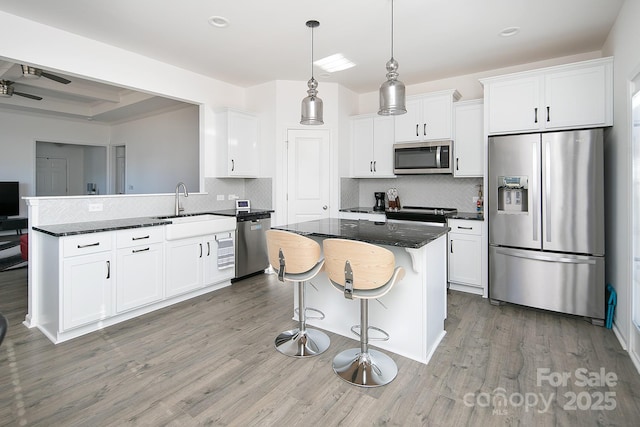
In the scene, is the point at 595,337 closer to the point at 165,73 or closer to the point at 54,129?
the point at 165,73

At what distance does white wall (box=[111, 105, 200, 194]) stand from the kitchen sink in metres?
2.14

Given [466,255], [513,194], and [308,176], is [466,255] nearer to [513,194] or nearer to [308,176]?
[513,194]

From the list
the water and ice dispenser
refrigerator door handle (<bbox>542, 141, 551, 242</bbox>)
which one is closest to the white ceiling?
refrigerator door handle (<bbox>542, 141, 551, 242</bbox>)

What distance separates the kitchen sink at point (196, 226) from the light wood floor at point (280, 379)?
0.91 m

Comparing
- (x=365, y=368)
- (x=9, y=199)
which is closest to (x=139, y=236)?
(x=365, y=368)

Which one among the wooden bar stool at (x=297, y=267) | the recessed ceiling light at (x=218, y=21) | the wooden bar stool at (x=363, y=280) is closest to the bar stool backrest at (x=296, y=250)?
the wooden bar stool at (x=297, y=267)

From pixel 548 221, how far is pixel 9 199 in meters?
9.46

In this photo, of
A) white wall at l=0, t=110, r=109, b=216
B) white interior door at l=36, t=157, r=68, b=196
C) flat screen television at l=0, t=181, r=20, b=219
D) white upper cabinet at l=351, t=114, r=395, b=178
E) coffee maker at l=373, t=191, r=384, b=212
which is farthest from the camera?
white interior door at l=36, t=157, r=68, b=196

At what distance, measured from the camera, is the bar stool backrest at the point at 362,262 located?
207 centimetres

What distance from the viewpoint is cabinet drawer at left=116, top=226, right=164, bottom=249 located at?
10.4 feet

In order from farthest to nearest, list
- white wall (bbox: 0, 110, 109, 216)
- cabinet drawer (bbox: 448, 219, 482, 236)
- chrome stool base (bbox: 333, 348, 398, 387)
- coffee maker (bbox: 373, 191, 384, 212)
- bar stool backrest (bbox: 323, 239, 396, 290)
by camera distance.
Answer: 1. white wall (bbox: 0, 110, 109, 216)
2. coffee maker (bbox: 373, 191, 384, 212)
3. cabinet drawer (bbox: 448, 219, 482, 236)
4. chrome stool base (bbox: 333, 348, 398, 387)
5. bar stool backrest (bbox: 323, 239, 396, 290)

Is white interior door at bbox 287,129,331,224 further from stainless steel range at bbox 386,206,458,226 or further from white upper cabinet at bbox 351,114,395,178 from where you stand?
stainless steel range at bbox 386,206,458,226

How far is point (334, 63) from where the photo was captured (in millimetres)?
4207

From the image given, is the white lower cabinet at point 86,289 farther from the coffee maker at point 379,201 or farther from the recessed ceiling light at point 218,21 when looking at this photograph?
the coffee maker at point 379,201
